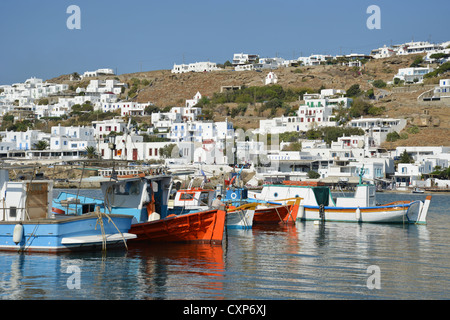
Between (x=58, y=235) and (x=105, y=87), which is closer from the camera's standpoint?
(x=58, y=235)

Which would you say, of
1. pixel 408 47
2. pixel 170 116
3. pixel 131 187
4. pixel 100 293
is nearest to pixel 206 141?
pixel 170 116

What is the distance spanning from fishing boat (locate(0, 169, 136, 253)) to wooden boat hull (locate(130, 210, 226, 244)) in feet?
5.20

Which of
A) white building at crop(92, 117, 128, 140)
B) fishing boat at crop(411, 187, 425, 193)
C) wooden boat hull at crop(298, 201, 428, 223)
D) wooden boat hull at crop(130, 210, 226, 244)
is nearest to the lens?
wooden boat hull at crop(130, 210, 226, 244)

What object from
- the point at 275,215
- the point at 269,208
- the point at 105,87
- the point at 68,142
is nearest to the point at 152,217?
the point at 269,208

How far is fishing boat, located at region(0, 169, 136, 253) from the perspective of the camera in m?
19.0

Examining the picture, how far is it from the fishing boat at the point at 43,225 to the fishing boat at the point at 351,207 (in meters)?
15.1

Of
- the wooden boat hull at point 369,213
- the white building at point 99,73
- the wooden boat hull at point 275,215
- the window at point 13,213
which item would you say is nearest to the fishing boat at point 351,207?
the wooden boat hull at point 369,213

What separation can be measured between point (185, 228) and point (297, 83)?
110775mm

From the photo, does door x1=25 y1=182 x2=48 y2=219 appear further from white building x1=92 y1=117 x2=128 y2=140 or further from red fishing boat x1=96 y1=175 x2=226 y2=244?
white building x1=92 y1=117 x2=128 y2=140

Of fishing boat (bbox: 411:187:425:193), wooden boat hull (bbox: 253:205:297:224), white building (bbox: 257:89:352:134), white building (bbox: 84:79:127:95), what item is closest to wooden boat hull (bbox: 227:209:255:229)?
wooden boat hull (bbox: 253:205:297:224)

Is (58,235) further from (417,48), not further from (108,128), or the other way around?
(417,48)

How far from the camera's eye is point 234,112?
115 meters

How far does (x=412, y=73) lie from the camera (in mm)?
121875

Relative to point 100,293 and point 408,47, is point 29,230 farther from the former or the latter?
point 408,47
